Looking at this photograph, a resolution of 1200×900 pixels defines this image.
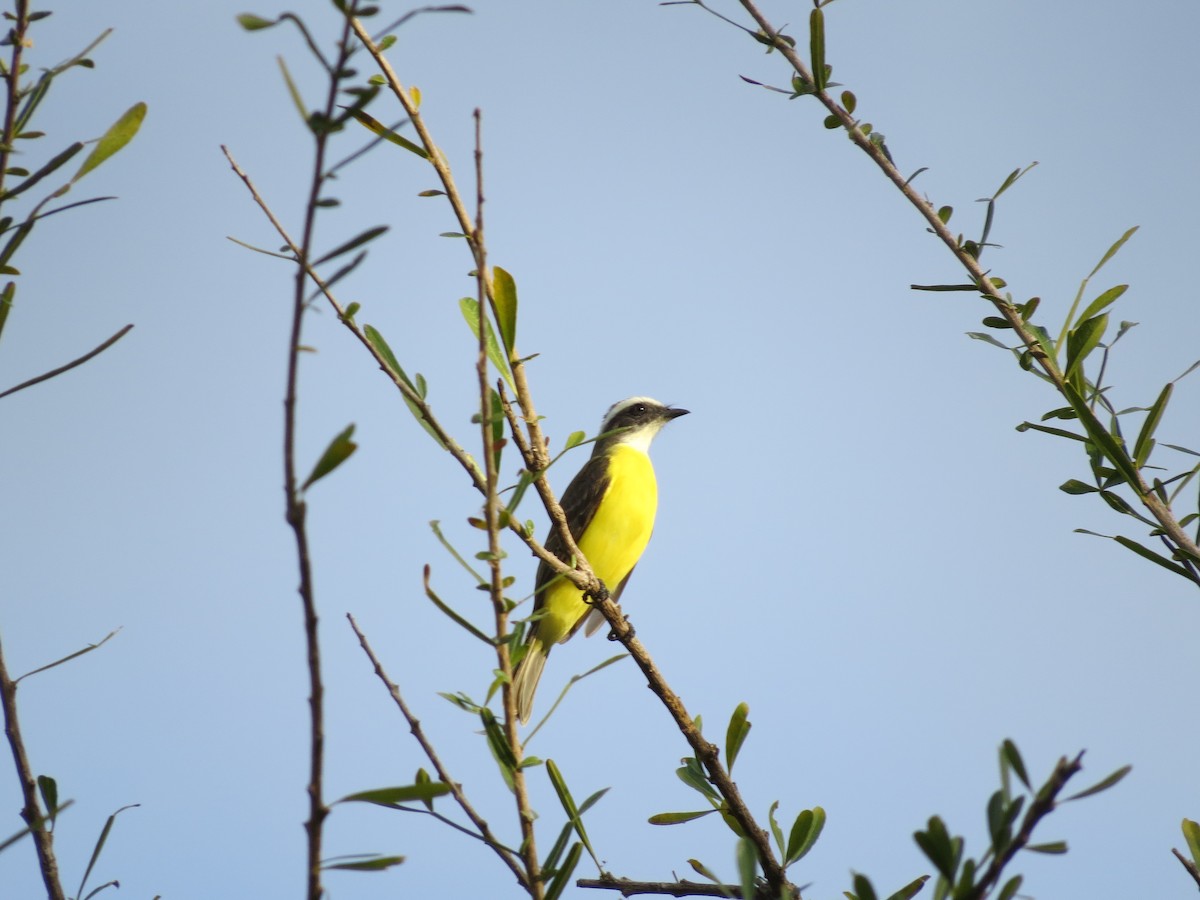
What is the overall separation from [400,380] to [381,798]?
3.68 feet

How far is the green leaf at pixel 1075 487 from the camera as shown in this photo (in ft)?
8.18

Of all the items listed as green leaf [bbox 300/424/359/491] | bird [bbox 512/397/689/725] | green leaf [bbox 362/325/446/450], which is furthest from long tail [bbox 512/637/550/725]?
green leaf [bbox 300/424/359/491]

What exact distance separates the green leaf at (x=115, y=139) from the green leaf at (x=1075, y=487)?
2.00m

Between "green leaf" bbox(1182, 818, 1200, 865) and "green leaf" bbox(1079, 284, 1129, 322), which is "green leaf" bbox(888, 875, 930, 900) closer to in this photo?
"green leaf" bbox(1182, 818, 1200, 865)

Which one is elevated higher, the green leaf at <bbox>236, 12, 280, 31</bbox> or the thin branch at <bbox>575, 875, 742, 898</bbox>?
the green leaf at <bbox>236, 12, 280, 31</bbox>

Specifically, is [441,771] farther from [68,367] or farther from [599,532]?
[599,532]

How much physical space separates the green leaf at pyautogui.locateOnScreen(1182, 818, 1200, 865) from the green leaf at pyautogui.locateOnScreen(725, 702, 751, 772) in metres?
1.02

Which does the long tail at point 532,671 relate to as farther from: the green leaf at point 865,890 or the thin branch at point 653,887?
the green leaf at point 865,890

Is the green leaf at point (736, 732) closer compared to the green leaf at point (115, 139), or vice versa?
the green leaf at point (115, 139)

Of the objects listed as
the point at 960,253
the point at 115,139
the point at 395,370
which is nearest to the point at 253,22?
the point at 115,139

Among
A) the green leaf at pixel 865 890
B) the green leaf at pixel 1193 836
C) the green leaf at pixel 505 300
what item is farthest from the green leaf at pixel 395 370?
the green leaf at pixel 1193 836

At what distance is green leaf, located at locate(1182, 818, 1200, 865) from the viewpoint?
207cm

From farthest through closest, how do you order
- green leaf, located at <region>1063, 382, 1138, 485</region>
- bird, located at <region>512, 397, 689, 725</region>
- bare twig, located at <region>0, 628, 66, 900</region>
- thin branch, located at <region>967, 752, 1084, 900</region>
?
bird, located at <region>512, 397, 689, 725</region>, green leaf, located at <region>1063, 382, 1138, 485</region>, bare twig, located at <region>0, 628, 66, 900</region>, thin branch, located at <region>967, 752, 1084, 900</region>

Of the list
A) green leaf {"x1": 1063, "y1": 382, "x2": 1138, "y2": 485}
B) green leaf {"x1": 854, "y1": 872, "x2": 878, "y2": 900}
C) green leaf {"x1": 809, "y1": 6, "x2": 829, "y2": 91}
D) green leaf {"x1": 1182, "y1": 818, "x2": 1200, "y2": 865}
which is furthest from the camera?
green leaf {"x1": 809, "y1": 6, "x2": 829, "y2": 91}
